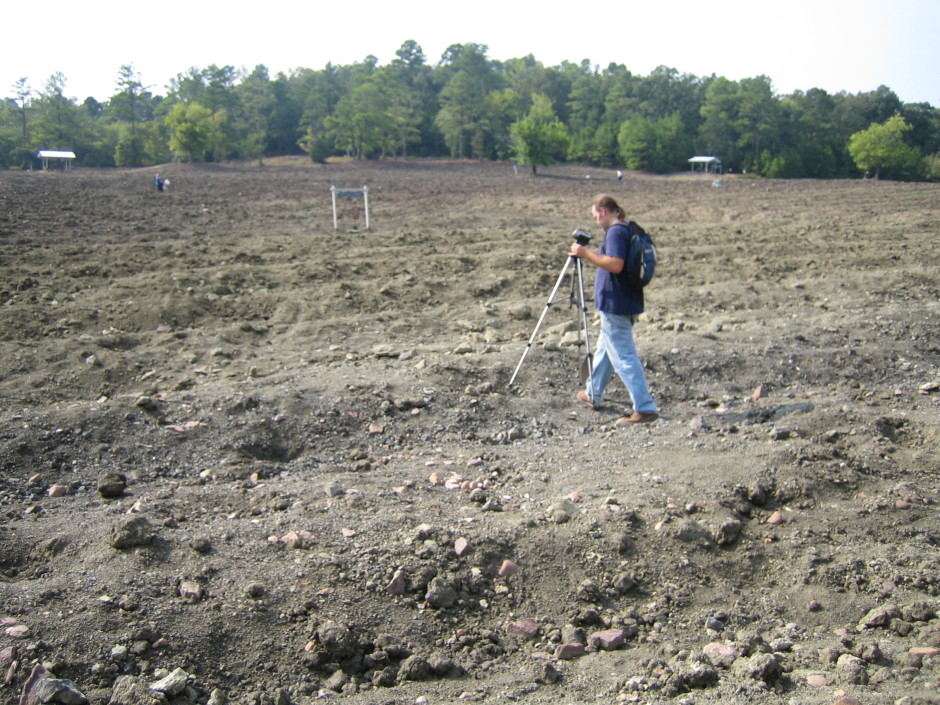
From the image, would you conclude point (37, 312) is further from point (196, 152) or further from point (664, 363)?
point (196, 152)

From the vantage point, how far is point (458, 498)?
217 inches

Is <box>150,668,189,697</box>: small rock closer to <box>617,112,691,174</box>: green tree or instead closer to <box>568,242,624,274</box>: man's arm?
<box>568,242,624,274</box>: man's arm

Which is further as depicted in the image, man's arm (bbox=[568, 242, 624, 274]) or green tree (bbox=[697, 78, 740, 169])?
green tree (bbox=[697, 78, 740, 169])

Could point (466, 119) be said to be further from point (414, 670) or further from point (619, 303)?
point (414, 670)

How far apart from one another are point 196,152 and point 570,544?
2586 inches

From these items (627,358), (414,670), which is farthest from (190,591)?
(627,358)

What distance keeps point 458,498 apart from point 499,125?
257 ft

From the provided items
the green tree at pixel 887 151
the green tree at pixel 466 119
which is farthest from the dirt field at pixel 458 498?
the green tree at pixel 466 119

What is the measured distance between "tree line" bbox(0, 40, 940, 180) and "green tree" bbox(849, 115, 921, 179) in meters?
0.11

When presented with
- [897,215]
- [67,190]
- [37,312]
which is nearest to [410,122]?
[67,190]

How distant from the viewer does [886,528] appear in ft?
16.1

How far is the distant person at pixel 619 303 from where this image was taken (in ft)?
22.1

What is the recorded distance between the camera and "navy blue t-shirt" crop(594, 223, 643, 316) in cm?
672

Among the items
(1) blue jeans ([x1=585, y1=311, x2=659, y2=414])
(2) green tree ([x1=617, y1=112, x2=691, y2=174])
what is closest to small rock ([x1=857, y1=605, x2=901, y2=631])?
(1) blue jeans ([x1=585, y1=311, x2=659, y2=414])
